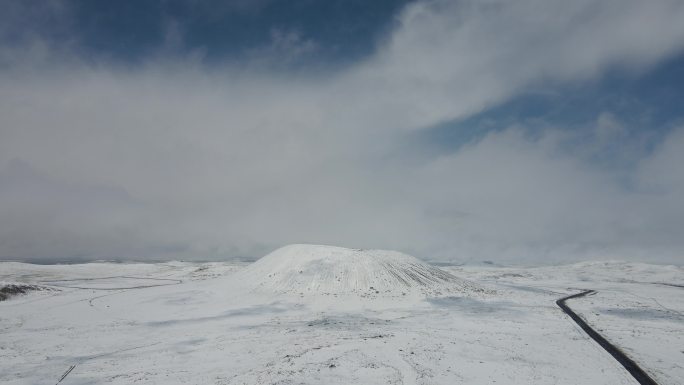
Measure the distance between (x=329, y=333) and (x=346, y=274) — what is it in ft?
91.7

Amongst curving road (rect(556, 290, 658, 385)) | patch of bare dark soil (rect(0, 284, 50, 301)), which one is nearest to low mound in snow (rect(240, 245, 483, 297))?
curving road (rect(556, 290, 658, 385))

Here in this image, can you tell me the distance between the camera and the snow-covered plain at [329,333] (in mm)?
22078

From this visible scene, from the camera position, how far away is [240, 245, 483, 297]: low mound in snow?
5622 centimetres

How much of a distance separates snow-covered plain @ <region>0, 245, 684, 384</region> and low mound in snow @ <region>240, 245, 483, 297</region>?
33cm

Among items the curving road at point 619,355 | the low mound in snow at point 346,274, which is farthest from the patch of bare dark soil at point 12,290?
the curving road at point 619,355

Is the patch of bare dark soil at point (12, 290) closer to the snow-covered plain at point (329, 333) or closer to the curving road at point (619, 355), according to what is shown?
the snow-covered plain at point (329, 333)

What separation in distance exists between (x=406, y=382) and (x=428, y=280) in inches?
1713

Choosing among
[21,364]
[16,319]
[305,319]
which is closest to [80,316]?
[16,319]

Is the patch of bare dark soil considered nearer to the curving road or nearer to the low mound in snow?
the low mound in snow

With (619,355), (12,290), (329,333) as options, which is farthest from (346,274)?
(12,290)

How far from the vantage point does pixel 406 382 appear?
2028 cm

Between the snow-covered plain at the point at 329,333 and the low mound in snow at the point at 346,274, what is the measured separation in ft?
1.08

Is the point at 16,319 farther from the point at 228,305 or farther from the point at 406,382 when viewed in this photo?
the point at 406,382

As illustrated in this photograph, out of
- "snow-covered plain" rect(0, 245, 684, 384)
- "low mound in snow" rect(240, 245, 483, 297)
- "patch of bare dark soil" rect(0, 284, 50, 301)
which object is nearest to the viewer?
"snow-covered plain" rect(0, 245, 684, 384)
